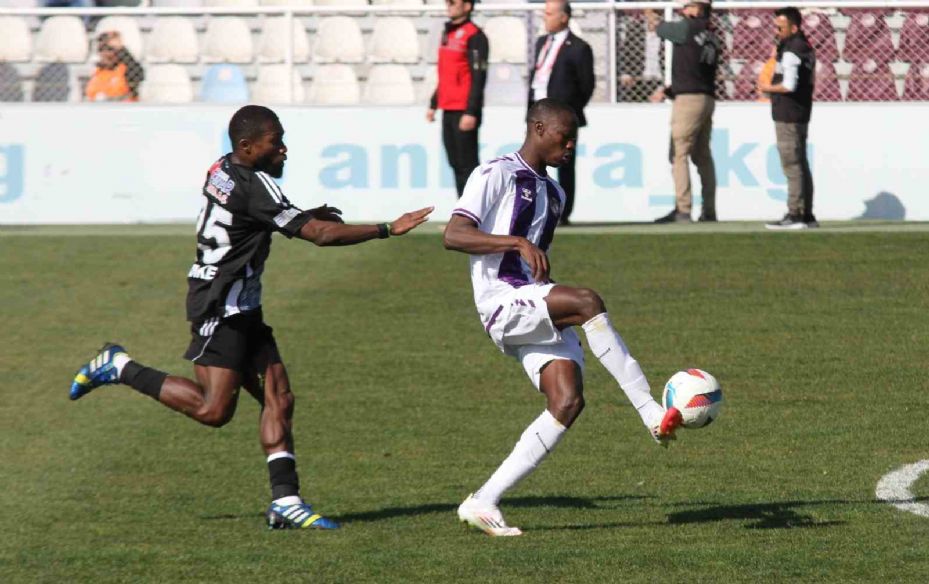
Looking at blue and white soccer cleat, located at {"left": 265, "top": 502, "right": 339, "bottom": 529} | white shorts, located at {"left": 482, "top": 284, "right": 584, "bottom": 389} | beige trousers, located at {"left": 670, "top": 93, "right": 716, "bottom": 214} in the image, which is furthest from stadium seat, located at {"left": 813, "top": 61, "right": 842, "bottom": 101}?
blue and white soccer cleat, located at {"left": 265, "top": 502, "right": 339, "bottom": 529}

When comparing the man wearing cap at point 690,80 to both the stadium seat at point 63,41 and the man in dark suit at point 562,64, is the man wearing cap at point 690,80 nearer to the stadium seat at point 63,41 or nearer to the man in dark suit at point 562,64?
the man in dark suit at point 562,64

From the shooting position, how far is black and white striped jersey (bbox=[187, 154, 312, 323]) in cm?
709

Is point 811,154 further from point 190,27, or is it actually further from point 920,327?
point 190,27

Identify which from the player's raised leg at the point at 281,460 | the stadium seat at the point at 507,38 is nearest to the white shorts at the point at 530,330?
the player's raised leg at the point at 281,460

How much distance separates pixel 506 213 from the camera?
278 inches

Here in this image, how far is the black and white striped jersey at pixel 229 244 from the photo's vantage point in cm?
709

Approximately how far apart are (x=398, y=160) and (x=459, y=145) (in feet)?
7.57

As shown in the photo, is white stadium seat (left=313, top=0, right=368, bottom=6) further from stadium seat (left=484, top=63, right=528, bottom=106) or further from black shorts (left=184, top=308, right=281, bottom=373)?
black shorts (left=184, top=308, right=281, bottom=373)

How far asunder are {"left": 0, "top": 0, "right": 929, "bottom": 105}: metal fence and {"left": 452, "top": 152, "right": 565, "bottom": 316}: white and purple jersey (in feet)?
35.1

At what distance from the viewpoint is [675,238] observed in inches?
613

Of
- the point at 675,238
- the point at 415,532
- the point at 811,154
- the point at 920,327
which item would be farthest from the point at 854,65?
the point at 415,532

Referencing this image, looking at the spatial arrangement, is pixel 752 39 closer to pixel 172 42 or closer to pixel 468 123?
pixel 468 123

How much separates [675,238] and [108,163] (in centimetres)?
658

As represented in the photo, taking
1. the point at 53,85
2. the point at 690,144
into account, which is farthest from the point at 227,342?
the point at 53,85
